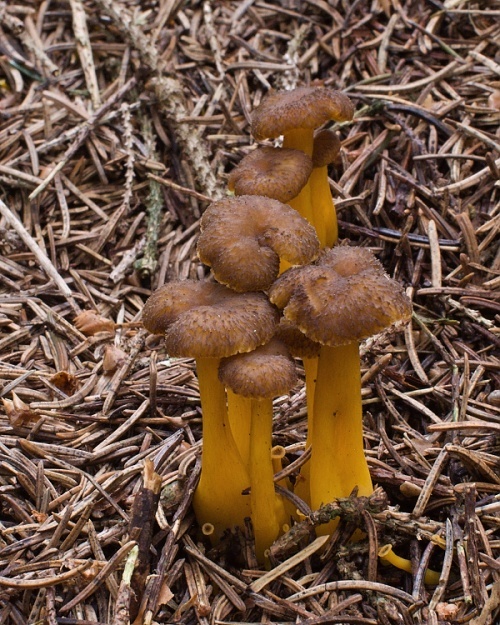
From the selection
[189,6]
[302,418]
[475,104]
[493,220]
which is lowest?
[302,418]

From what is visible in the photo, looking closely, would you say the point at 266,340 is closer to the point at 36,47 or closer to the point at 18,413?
the point at 18,413

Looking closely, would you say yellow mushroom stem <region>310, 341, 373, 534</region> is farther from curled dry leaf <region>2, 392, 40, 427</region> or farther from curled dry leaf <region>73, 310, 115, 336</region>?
curled dry leaf <region>73, 310, 115, 336</region>

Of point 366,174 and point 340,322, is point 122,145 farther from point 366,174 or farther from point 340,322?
point 340,322

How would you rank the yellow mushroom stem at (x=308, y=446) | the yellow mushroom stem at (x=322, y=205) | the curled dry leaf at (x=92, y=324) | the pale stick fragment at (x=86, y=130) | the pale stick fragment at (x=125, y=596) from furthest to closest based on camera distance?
the pale stick fragment at (x=86, y=130) < the curled dry leaf at (x=92, y=324) < the yellow mushroom stem at (x=322, y=205) < the yellow mushroom stem at (x=308, y=446) < the pale stick fragment at (x=125, y=596)

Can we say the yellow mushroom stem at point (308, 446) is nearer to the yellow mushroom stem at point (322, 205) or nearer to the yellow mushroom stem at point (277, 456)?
the yellow mushroom stem at point (277, 456)

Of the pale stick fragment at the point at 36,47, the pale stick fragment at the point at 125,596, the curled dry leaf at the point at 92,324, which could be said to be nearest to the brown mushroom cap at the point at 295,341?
the pale stick fragment at the point at 125,596

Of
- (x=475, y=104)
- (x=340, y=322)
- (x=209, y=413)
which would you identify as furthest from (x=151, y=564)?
(x=475, y=104)
